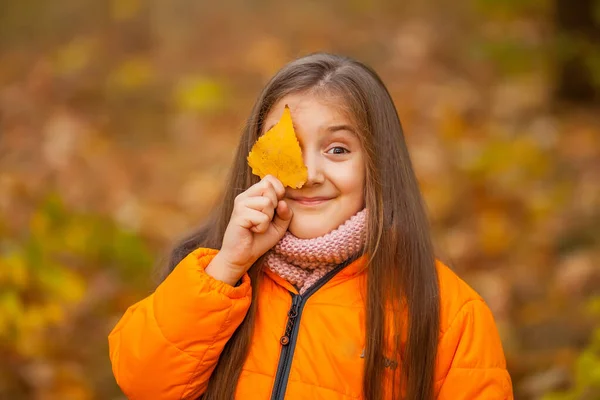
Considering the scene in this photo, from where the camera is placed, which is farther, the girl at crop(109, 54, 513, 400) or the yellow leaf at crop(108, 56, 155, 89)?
the yellow leaf at crop(108, 56, 155, 89)

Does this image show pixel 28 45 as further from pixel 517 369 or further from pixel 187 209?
pixel 517 369

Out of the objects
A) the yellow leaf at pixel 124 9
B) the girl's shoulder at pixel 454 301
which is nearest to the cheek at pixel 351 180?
the girl's shoulder at pixel 454 301

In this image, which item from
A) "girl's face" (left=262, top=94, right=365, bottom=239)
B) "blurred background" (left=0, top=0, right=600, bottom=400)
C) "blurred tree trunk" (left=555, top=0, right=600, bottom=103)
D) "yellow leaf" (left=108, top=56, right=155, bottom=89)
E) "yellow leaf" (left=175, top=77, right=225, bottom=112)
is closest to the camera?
"girl's face" (left=262, top=94, right=365, bottom=239)

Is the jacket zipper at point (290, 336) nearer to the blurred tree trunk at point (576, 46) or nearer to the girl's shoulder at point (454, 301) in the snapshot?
the girl's shoulder at point (454, 301)

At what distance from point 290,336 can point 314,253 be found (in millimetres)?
252

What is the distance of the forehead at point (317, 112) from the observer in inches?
81.8

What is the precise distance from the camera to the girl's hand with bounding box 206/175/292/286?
6.68 ft

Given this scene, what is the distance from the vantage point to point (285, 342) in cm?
203

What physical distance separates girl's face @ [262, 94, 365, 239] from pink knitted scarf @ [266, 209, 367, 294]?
42 mm

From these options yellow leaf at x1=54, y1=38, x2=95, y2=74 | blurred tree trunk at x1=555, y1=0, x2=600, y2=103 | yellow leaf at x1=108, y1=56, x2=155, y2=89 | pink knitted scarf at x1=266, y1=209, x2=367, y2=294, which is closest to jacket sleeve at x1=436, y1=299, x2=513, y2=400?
pink knitted scarf at x1=266, y1=209, x2=367, y2=294

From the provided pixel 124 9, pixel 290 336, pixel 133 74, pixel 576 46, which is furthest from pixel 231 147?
pixel 290 336

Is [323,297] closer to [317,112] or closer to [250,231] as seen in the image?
[250,231]

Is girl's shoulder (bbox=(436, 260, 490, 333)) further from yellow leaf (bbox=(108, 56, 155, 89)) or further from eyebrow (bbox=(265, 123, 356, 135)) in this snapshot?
yellow leaf (bbox=(108, 56, 155, 89))

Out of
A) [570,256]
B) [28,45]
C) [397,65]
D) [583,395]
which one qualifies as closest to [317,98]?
[583,395]
